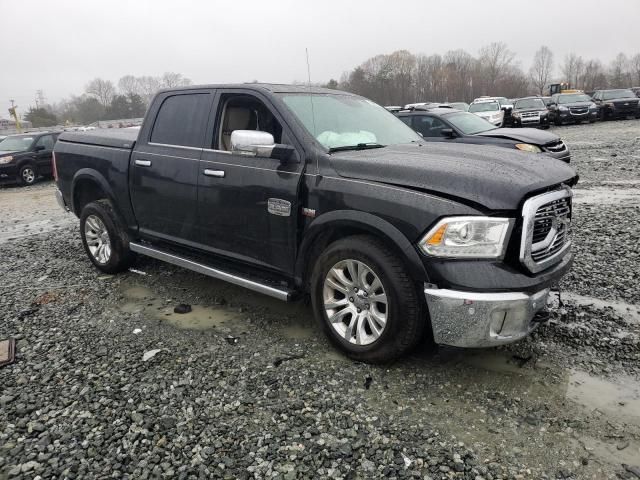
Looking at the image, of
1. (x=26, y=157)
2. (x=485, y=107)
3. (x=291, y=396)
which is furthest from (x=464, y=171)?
(x=485, y=107)

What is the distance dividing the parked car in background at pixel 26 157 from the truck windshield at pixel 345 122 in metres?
14.5

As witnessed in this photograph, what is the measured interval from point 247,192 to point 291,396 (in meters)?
1.60

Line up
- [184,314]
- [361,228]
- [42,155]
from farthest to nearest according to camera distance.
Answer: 1. [42,155]
2. [184,314]
3. [361,228]

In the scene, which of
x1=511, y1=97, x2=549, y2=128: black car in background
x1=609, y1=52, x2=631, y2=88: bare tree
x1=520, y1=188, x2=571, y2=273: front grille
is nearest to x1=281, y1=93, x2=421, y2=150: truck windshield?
x1=520, y1=188, x2=571, y2=273: front grille

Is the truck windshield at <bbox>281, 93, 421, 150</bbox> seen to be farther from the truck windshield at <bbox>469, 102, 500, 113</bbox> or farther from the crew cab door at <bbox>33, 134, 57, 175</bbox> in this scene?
the truck windshield at <bbox>469, 102, 500, 113</bbox>

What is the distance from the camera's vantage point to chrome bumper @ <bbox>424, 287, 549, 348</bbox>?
2.86 meters

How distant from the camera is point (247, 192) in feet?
12.6

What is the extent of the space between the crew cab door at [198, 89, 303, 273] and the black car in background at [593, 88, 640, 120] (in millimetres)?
27574

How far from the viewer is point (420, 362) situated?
11.4ft

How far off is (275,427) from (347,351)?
832 mm

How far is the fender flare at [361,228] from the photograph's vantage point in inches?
118

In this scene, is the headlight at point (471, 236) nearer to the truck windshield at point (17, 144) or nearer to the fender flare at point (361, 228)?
the fender flare at point (361, 228)

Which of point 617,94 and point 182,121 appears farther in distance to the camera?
point 617,94

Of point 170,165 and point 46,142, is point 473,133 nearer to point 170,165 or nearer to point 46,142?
point 170,165
